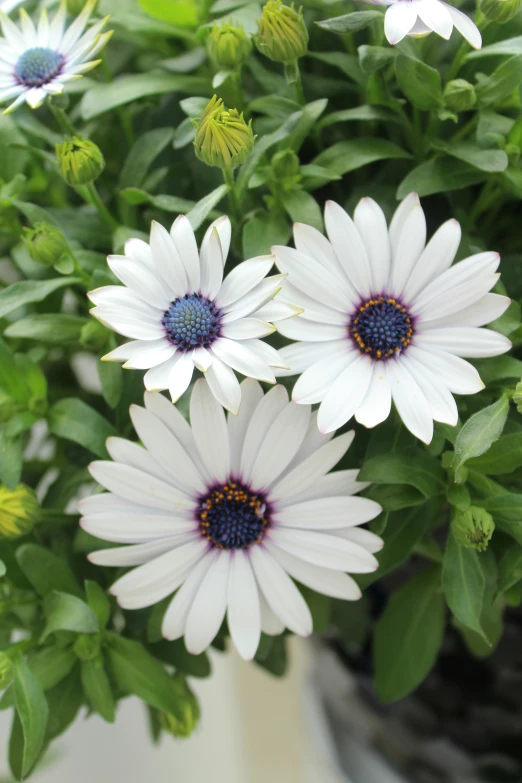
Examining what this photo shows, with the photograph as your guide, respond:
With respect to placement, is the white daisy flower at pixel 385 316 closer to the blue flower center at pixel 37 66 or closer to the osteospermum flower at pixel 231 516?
the osteospermum flower at pixel 231 516

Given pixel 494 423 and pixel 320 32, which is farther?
pixel 320 32

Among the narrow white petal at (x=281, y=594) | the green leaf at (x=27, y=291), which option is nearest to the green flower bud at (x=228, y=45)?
the green leaf at (x=27, y=291)

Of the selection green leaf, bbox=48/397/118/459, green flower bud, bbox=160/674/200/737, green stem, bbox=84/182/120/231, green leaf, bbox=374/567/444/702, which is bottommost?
green flower bud, bbox=160/674/200/737

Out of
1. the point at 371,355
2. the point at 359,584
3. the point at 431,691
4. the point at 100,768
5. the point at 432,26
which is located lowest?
the point at 100,768

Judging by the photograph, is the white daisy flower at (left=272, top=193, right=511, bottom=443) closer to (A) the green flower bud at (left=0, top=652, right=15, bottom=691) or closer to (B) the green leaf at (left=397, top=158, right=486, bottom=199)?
(B) the green leaf at (left=397, top=158, right=486, bottom=199)

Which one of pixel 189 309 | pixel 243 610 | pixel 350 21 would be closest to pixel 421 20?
pixel 350 21

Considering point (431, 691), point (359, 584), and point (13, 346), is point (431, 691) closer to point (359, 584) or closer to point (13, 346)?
point (359, 584)

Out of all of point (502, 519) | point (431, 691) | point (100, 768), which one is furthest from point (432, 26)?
point (100, 768)

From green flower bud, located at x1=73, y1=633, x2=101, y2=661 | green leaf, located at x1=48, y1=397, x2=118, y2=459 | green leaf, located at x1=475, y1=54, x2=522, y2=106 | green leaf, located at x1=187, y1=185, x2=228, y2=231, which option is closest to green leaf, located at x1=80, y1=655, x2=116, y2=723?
green flower bud, located at x1=73, y1=633, x2=101, y2=661
